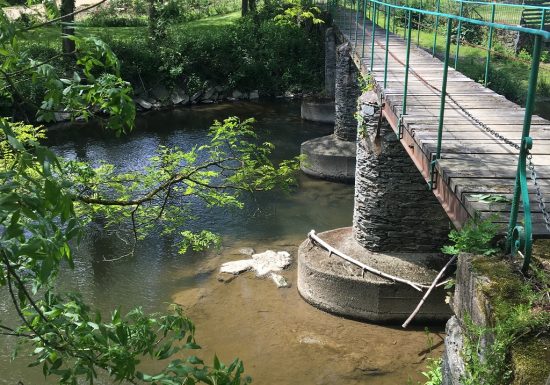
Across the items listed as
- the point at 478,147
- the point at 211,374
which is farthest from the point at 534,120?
the point at 211,374

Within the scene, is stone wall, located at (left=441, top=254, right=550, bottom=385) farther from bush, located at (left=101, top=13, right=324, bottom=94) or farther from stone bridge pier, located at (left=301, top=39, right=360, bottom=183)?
bush, located at (left=101, top=13, right=324, bottom=94)

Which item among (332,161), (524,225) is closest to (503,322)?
(524,225)

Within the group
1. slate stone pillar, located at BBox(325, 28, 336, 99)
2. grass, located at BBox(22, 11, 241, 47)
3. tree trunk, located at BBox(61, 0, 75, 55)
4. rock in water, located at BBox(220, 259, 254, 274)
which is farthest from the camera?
grass, located at BBox(22, 11, 241, 47)

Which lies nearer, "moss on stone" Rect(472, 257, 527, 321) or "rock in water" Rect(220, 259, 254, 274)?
"moss on stone" Rect(472, 257, 527, 321)

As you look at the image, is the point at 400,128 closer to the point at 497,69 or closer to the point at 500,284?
the point at 500,284

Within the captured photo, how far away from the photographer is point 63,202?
2.27m

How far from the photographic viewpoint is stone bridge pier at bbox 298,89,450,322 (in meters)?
9.74

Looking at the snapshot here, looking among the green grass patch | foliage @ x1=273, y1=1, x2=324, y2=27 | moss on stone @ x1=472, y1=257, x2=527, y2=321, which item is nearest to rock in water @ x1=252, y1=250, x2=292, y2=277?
moss on stone @ x1=472, y1=257, x2=527, y2=321

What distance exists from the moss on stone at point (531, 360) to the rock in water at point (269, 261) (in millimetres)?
8624

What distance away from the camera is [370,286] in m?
9.69

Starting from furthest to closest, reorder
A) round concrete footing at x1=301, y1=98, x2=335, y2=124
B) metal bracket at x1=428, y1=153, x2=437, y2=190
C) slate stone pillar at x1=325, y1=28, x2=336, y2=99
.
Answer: slate stone pillar at x1=325, y1=28, x2=336, y2=99, round concrete footing at x1=301, y1=98, x2=335, y2=124, metal bracket at x1=428, y1=153, x2=437, y2=190

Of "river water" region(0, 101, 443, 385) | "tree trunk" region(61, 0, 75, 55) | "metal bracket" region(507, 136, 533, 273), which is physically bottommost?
"river water" region(0, 101, 443, 385)

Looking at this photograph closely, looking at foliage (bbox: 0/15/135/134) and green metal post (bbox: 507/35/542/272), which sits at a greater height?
foliage (bbox: 0/15/135/134)

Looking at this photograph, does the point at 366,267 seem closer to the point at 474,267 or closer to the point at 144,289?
the point at 144,289
